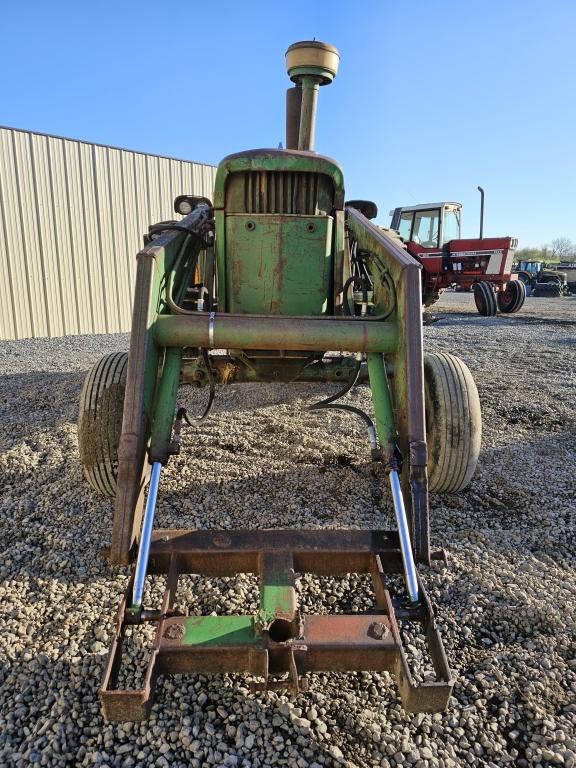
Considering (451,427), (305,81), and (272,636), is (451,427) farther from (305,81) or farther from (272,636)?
(305,81)

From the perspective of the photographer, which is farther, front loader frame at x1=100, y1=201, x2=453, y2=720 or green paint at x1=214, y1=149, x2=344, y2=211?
green paint at x1=214, y1=149, x2=344, y2=211

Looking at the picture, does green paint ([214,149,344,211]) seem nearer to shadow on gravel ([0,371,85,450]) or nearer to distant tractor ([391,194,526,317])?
shadow on gravel ([0,371,85,450])

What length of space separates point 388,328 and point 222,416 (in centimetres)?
261

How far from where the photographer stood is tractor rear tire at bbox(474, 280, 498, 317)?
46.4 feet

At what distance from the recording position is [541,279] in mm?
27656

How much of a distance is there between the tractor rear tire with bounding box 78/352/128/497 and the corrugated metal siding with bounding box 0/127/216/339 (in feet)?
25.8

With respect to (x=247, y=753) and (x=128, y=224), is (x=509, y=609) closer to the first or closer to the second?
(x=247, y=753)

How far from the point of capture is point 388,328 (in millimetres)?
2562

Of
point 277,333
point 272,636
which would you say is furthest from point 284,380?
point 272,636

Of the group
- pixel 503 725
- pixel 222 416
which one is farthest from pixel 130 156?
pixel 503 725

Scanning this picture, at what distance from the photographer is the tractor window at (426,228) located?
14.2 meters

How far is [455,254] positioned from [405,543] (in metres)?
13.6

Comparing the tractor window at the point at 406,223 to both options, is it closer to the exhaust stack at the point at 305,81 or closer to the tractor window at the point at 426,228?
the tractor window at the point at 426,228

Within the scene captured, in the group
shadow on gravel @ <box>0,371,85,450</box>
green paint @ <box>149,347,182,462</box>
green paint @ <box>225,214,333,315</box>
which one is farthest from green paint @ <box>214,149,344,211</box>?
shadow on gravel @ <box>0,371,85,450</box>
